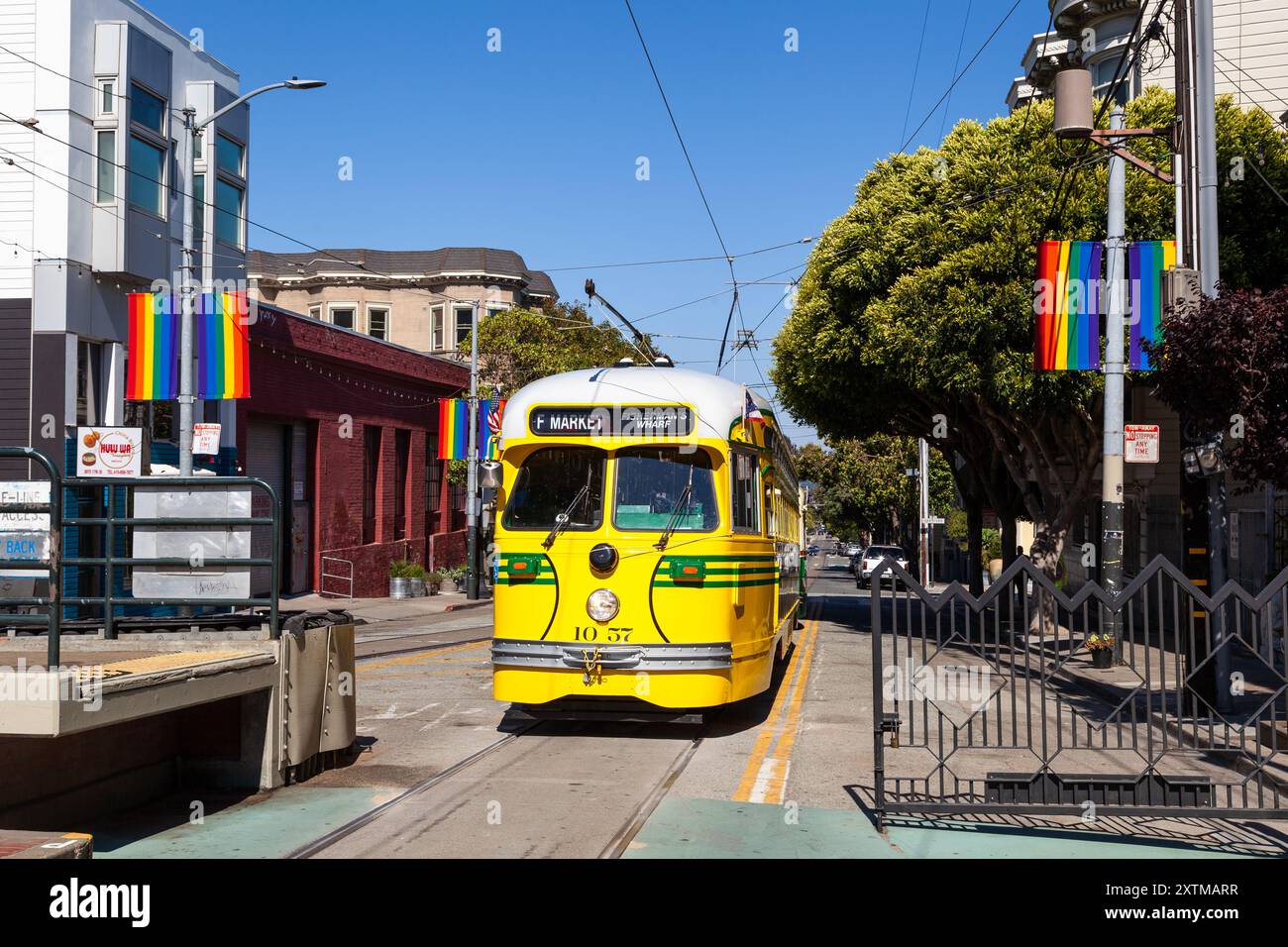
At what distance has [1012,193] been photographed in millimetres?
23859

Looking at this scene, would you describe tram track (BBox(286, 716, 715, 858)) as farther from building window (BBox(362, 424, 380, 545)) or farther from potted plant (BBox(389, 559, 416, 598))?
building window (BBox(362, 424, 380, 545))

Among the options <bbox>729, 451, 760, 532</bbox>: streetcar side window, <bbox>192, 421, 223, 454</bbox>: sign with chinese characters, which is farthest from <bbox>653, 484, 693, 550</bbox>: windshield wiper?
<bbox>192, 421, 223, 454</bbox>: sign with chinese characters

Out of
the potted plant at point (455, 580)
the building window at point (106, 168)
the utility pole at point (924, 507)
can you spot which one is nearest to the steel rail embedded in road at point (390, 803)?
the building window at point (106, 168)

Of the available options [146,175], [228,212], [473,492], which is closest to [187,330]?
[146,175]

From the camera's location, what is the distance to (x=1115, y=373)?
18266 mm

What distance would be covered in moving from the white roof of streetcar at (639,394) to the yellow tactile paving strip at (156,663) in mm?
3991

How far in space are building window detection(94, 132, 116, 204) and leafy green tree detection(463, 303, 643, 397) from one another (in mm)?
22630

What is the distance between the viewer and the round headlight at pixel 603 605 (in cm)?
1148

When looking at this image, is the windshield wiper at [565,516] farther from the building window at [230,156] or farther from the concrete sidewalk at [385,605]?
the building window at [230,156]

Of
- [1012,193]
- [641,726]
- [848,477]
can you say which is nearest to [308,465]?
[1012,193]

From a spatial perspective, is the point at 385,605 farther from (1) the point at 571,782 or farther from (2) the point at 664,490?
(1) the point at 571,782

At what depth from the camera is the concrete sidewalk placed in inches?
1278

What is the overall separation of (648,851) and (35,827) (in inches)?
155

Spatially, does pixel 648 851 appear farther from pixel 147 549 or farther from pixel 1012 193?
pixel 1012 193
